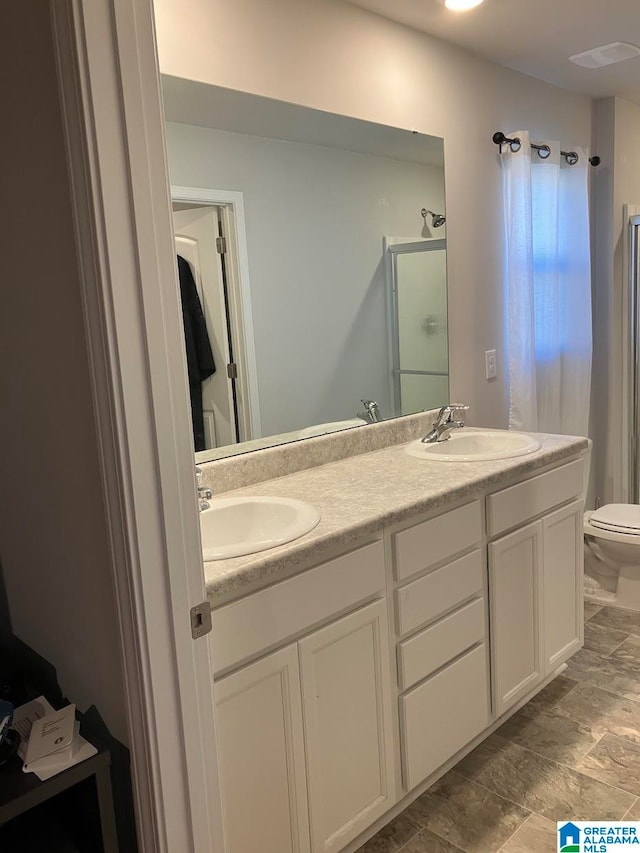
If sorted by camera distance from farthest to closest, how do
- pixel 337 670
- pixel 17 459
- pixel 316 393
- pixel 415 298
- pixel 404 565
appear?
pixel 415 298 < pixel 316 393 < pixel 404 565 < pixel 337 670 < pixel 17 459

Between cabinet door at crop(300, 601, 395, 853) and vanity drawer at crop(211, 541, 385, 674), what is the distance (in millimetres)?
49

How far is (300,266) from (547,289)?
58.1 inches

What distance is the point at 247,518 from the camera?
1.84 metres

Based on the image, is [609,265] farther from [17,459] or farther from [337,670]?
[17,459]

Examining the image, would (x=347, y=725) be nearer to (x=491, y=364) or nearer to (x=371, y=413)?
(x=371, y=413)

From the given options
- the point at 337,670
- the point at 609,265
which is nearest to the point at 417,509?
the point at 337,670

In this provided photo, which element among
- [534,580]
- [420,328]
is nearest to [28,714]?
[534,580]

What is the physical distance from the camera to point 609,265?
3.63m

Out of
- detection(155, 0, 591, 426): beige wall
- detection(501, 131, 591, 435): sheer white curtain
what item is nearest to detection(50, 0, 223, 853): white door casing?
detection(155, 0, 591, 426): beige wall

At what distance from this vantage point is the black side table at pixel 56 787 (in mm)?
1122

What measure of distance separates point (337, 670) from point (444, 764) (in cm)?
66

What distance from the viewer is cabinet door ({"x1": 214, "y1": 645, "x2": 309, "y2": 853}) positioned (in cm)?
140

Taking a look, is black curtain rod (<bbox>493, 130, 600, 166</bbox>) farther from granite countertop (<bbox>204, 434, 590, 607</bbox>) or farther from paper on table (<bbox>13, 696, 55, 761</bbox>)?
paper on table (<bbox>13, 696, 55, 761</bbox>)

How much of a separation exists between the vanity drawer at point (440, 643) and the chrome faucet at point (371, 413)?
2.45 feet
